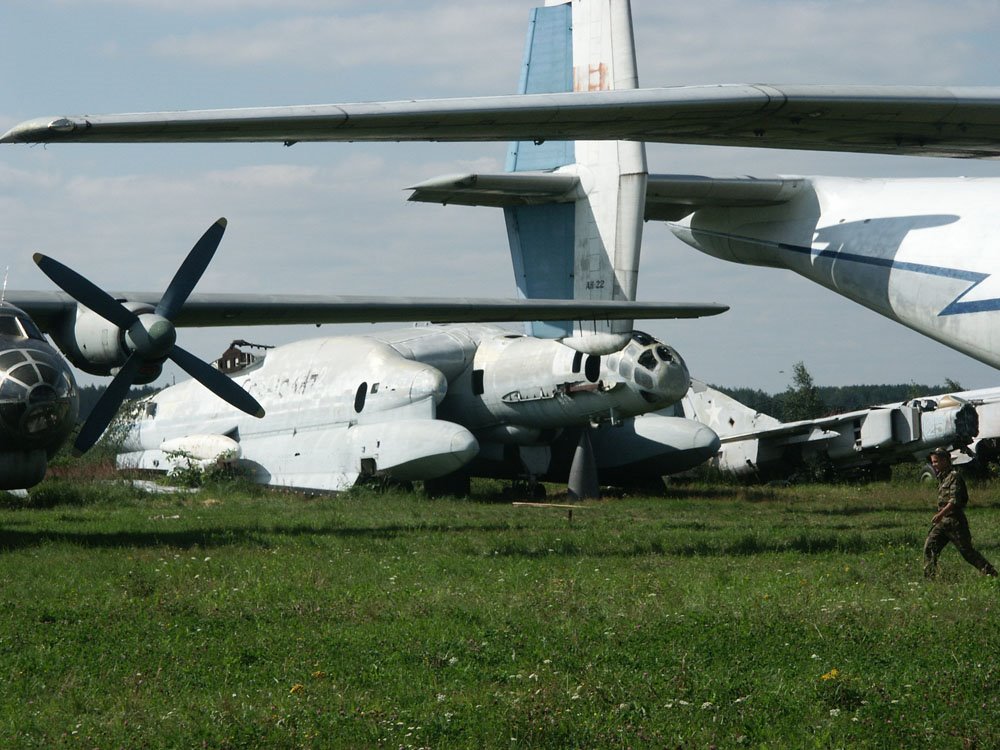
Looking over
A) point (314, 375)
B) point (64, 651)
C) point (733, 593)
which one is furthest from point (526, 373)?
point (64, 651)

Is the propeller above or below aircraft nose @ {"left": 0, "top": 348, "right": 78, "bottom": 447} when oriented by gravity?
above

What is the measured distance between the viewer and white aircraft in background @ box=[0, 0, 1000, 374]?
11.2 metres

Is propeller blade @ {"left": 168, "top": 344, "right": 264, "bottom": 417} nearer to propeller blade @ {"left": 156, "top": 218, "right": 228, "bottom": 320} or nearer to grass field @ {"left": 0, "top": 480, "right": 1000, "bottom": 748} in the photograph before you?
propeller blade @ {"left": 156, "top": 218, "right": 228, "bottom": 320}

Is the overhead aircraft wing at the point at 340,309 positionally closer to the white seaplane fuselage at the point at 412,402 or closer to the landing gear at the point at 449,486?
the white seaplane fuselage at the point at 412,402

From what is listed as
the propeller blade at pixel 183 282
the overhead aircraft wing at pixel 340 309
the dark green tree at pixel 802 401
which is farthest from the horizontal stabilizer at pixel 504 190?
the dark green tree at pixel 802 401

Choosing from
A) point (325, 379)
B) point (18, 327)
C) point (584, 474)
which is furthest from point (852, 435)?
point (18, 327)

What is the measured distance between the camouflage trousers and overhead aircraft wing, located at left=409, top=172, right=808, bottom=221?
855cm

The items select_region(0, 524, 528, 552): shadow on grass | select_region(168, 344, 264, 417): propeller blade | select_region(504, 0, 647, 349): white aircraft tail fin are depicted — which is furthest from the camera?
select_region(504, 0, 647, 349): white aircraft tail fin

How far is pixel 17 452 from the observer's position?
44.4 feet

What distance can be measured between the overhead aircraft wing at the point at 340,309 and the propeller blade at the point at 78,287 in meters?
0.89

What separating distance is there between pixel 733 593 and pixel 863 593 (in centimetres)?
113

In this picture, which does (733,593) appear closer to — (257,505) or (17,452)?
(17,452)

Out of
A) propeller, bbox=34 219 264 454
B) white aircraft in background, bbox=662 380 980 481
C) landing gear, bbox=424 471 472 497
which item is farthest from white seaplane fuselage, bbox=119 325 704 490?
propeller, bbox=34 219 264 454

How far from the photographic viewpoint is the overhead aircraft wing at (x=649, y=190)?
18.9 meters
